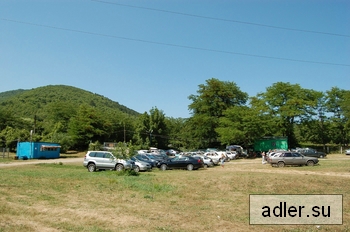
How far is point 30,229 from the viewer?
831cm

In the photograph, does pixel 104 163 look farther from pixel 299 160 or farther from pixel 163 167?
pixel 299 160

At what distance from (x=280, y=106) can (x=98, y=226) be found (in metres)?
61.6

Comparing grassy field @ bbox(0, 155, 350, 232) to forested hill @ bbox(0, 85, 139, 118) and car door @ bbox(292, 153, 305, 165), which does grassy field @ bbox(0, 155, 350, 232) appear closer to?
car door @ bbox(292, 153, 305, 165)

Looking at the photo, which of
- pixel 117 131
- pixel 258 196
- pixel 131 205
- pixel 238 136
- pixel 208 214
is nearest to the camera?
pixel 208 214

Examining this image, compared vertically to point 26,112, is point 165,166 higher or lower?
lower

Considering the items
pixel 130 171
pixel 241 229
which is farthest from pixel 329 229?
pixel 130 171

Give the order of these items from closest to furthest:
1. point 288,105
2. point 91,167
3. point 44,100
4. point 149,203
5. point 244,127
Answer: point 149,203 < point 91,167 < point 244,127 < point 288,105 < point 44,100

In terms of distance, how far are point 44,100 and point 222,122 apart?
295 ft

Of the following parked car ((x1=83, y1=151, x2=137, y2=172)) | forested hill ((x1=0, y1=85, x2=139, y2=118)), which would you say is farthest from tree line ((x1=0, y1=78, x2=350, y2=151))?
parked car ((x1=83, y1=151, x2=137, y2=172))

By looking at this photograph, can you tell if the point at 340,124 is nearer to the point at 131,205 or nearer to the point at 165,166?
the point at 165,166

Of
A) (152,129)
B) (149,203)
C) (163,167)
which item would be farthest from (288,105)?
(149,203)

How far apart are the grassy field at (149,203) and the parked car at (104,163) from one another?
837cm

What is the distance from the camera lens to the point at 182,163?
29531 mm

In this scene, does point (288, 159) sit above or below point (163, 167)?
above
